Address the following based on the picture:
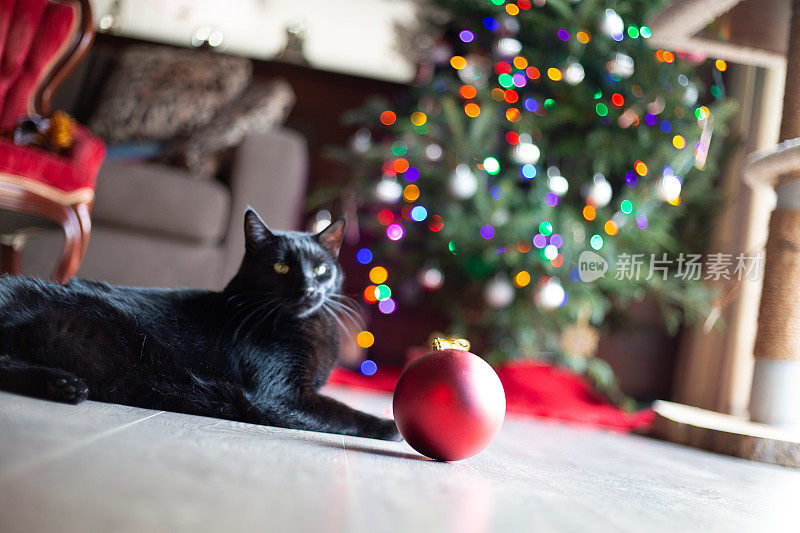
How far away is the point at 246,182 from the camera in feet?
7.32

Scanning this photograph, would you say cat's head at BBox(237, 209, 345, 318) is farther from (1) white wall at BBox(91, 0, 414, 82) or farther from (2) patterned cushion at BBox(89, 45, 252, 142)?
(1) white wall at BBox(91, 0, 414, 82)

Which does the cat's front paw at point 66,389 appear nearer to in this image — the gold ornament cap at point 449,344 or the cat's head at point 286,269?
the cat's head at point 286,269

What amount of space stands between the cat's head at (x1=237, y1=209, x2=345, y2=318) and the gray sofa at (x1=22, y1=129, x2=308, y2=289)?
1.15m

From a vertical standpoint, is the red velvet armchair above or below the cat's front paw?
above

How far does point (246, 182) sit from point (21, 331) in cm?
141

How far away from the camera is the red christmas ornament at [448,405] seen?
32.0 inches

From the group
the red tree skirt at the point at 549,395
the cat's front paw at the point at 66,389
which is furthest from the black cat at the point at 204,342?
the red tree skirt at the point at 549,395

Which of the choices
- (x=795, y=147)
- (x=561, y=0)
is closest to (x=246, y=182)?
(x=561, y=0)

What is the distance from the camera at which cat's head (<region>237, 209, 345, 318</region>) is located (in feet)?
3.25

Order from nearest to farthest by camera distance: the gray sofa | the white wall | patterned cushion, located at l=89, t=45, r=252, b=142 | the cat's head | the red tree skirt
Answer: the cat's head, the red tree skirt, the gray sofa, patterned cushion, located at l=89, t=45, r=252, b=142, the white wall

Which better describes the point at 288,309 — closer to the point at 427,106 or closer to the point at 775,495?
the point at 775,495

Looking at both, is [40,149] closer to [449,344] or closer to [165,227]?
[165,227]

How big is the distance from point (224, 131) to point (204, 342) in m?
1.58

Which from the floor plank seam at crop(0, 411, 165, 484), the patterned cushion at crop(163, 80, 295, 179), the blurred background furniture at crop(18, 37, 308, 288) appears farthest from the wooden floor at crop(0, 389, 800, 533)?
the patterned cushion at crop(163, 80, 295, 179)
